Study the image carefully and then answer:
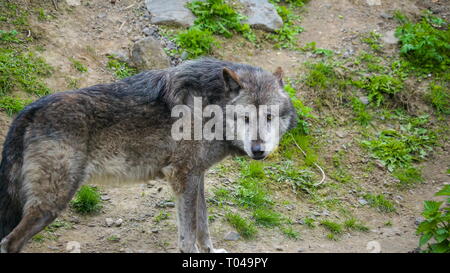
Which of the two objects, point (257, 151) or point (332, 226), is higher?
point (257, 151)

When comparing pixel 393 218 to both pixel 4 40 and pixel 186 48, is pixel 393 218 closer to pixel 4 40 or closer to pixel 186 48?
pixel 186 48

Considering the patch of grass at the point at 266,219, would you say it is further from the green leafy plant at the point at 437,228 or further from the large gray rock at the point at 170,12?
the large gray rock at the point at 170,12

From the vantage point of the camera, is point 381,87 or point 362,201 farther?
point 381,87

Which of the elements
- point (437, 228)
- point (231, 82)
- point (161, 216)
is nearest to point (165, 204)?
point (161, 216)

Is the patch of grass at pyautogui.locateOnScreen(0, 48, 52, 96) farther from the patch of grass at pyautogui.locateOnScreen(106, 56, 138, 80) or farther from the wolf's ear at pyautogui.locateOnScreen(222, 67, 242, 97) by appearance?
the wolf's ear at pyautogui.locateOnScreen(222, 67, 242, 97)

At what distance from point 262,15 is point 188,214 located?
21.2ft

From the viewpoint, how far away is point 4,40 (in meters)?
8.12

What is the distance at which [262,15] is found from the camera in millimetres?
10586

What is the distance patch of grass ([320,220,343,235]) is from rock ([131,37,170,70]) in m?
4.00

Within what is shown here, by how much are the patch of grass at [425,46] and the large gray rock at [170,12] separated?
4743mm

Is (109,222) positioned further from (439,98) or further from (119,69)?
(439,98)

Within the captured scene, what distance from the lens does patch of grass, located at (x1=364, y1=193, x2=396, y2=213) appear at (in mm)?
7820

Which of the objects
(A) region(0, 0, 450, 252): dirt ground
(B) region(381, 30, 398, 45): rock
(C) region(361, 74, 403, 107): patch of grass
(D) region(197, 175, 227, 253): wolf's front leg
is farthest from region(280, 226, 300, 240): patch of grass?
(B) region(381, 30, 398, 45): rock

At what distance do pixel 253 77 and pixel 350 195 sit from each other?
11.2 feet
